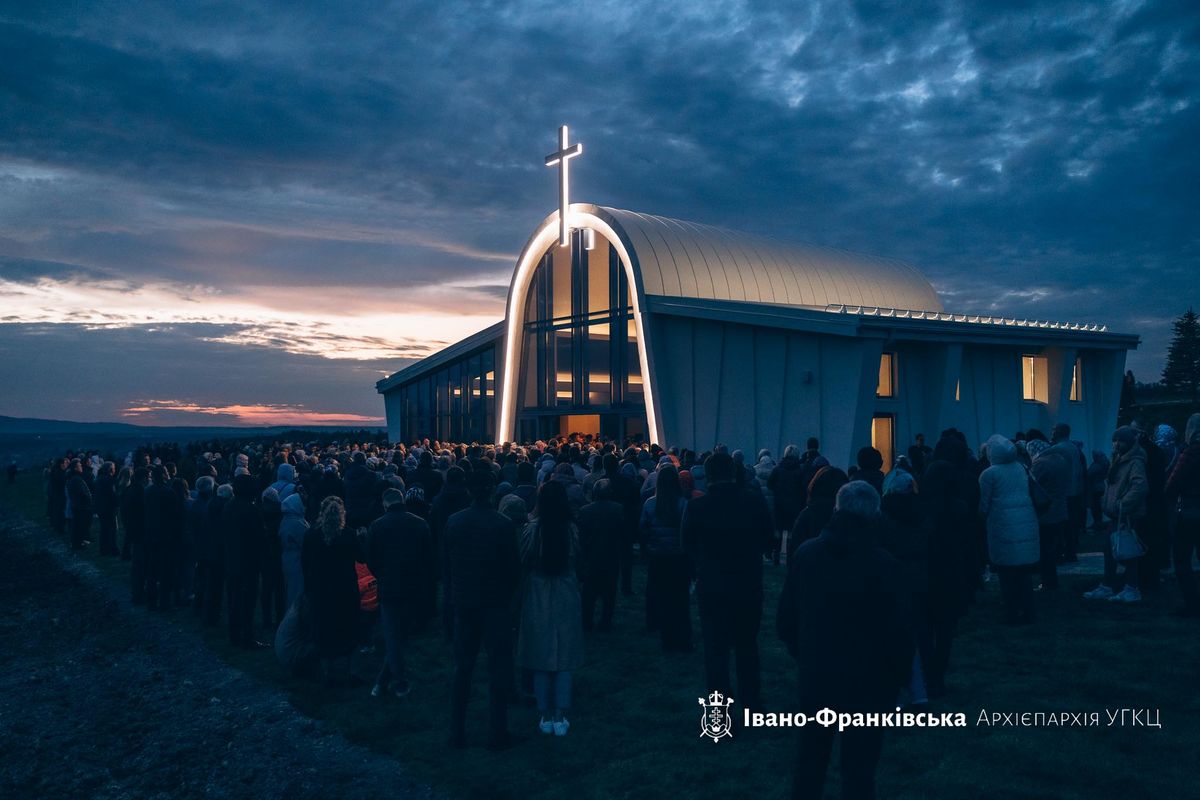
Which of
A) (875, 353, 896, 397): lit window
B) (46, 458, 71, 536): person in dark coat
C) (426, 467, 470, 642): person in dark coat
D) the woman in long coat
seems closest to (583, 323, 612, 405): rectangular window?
(875, 353, 896, 397): lit window

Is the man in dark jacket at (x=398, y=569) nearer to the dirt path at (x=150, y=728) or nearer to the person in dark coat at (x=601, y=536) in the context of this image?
the dirt path at (x=150, y=728)

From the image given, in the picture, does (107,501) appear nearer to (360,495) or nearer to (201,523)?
(201,523)

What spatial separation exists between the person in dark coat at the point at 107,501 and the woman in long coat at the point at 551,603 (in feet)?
40.3

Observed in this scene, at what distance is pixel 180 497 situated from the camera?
11.0 metres

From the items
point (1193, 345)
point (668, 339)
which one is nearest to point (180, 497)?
point (668, 339)

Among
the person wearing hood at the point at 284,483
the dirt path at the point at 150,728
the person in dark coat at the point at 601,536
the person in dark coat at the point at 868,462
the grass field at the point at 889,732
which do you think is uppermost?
the person in dark coat at the point at 868,462

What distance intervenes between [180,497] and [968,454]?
9.72m

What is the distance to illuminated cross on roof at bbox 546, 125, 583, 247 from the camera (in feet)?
82.0

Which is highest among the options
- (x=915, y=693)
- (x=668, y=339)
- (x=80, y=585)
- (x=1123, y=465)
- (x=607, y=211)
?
(x=607, y=211)

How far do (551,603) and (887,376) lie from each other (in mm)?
15670

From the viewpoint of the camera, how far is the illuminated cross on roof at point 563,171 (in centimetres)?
2498

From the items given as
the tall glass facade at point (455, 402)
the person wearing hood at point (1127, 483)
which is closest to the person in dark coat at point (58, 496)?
the tall glass facade at point (455, 402)

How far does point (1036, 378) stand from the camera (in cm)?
2316

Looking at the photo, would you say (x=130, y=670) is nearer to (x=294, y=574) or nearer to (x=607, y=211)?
(x=294, y=574)
